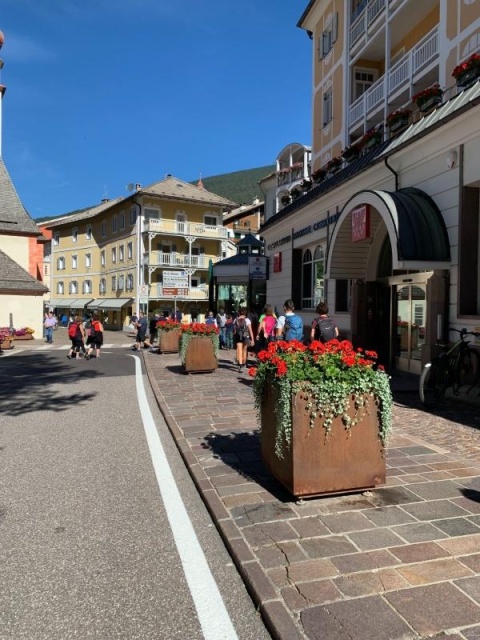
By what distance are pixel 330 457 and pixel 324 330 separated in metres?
4.42

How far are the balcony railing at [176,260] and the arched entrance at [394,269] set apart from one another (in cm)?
3289

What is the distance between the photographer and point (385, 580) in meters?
2.77

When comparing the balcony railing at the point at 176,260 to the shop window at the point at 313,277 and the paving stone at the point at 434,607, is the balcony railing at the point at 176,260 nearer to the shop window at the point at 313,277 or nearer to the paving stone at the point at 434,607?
the shop window at the point at 313,277

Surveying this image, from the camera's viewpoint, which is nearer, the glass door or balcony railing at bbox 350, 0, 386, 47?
the glass door

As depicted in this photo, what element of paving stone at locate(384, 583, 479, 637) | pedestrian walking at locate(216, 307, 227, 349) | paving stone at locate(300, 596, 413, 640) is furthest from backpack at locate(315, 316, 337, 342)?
pedestrian walking at locate(216, 307, 227, 349)

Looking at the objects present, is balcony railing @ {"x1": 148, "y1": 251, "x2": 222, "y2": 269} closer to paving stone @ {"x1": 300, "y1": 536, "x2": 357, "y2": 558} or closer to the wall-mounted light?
the wall-mounted light

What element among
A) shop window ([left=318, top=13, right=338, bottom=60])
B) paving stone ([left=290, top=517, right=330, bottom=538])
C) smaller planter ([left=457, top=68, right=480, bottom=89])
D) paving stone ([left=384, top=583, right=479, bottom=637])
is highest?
shop window ([left=318, top=13, right=338, bottom=60])

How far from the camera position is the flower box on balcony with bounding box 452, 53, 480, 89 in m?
8.52

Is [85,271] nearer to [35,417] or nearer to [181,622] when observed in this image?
[35,417]

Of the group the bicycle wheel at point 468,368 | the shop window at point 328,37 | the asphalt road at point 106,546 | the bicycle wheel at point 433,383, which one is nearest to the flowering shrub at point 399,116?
the bicycle wheel at point 468,368

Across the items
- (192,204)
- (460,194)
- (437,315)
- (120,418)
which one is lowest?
(120,418)

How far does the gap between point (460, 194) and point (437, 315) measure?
2.08m

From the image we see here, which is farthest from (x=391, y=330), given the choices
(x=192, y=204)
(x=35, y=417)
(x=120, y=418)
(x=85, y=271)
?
(x=85, y=271)

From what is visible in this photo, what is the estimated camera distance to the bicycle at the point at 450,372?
7844 mm
